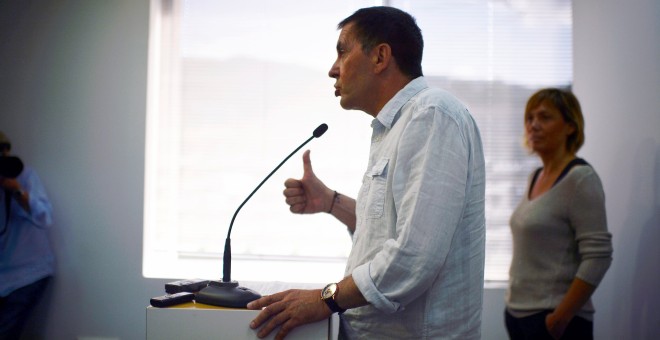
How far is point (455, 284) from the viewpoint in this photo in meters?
1.16

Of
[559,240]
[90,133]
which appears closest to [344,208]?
[559,240]

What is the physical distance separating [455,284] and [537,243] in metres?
1.04

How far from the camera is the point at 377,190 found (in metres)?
1.22

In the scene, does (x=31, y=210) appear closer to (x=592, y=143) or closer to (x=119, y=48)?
(x=119, y=48)

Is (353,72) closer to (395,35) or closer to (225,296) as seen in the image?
(395,35)

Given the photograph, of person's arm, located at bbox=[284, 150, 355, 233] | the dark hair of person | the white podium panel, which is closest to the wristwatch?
the white podium panel

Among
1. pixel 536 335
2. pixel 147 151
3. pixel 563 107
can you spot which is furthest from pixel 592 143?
pixel 147 151

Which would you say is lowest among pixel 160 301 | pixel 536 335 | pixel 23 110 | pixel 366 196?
pixel 536 335

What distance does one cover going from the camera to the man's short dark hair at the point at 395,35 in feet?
4.45

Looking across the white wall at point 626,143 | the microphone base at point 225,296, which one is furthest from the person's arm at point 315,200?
the white wall at point 626,143

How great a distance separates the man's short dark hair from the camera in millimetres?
1356

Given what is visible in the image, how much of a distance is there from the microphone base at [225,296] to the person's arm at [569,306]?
1291mm

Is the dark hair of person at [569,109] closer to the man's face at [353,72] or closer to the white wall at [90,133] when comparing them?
the white wall at [90,133]

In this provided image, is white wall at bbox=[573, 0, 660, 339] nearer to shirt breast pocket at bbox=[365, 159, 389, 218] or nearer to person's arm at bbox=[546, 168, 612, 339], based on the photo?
person's arm at bbox=[546, 168, 612, 339]
